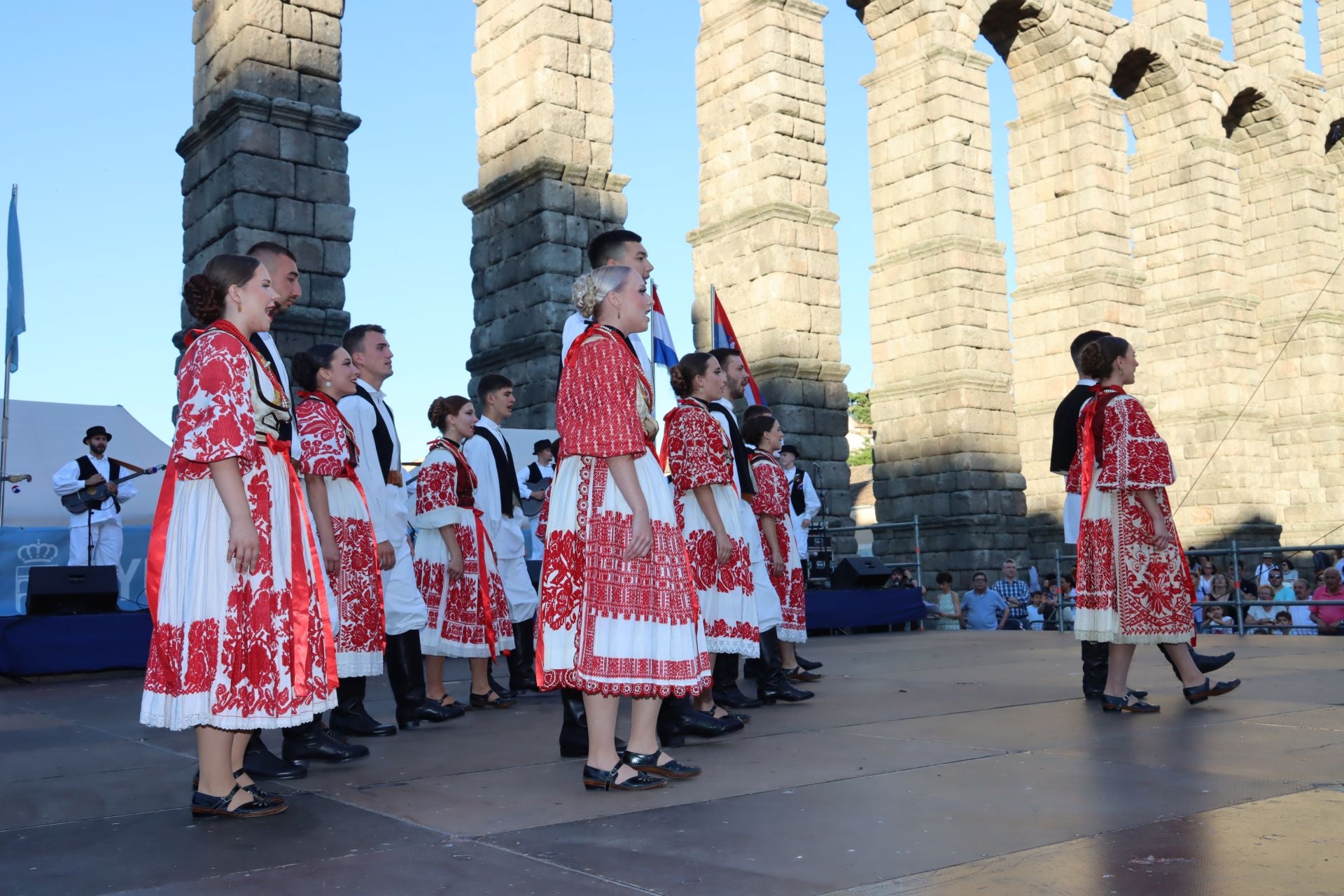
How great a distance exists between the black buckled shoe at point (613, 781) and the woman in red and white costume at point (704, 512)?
1.33m

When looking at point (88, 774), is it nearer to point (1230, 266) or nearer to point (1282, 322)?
point (1230, 266)

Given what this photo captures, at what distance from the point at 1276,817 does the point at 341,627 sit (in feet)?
12.9

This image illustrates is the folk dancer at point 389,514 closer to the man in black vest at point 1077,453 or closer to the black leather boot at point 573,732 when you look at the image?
the black leather boot at point 573,732

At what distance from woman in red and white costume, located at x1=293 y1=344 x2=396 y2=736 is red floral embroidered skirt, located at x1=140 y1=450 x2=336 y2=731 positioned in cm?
112

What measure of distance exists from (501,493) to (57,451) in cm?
864

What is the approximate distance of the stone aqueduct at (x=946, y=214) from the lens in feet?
33.8

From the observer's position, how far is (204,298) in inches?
157

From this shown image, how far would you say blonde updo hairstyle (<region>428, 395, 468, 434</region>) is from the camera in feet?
21.6

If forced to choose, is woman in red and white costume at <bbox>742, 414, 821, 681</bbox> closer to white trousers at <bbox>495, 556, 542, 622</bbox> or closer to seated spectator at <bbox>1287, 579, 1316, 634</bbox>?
white trousers at <bbox>495, 556, 542, 622</bbox>

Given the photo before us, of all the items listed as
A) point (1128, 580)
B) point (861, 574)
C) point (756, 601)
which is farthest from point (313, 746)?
point (861, 574)

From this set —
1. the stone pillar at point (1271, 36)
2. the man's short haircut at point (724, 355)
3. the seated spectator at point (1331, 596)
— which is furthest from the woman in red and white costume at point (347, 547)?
the stone pillar at point (1271, 36)

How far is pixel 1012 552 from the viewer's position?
16.6 m

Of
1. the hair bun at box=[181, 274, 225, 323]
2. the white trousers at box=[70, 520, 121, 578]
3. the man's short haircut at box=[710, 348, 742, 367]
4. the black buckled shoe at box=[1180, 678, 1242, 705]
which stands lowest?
the black buckled shoe at box=[1180, 678, 1242, 705]

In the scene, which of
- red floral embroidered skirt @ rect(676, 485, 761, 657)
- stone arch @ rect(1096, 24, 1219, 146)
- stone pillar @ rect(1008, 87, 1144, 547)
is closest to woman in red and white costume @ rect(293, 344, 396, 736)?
red floral embroidered skirt @ rect(676, 485, 761, 657)
